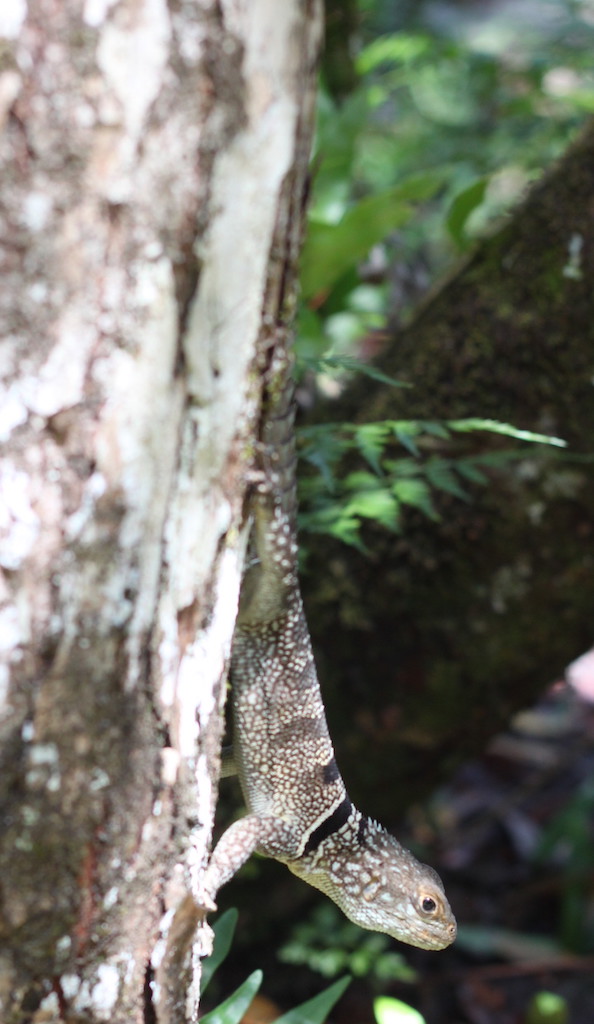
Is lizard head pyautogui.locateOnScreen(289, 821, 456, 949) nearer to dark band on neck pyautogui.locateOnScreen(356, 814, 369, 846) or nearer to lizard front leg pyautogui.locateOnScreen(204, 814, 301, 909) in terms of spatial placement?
dark band on neck pyautogui.locateOnScreen(356, 814, 369, 846)

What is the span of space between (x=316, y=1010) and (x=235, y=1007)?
24 cm

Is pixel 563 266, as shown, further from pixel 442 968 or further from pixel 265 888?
pixel 442 968

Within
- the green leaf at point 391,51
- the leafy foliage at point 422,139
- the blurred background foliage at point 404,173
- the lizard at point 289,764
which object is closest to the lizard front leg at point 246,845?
the lizard at point 289,764

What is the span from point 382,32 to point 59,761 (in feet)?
18.7

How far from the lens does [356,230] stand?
3.34 meters

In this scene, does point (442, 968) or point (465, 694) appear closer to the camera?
point (465, 694)

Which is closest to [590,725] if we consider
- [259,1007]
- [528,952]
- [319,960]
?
[528,952]

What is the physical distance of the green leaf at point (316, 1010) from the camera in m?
2.15

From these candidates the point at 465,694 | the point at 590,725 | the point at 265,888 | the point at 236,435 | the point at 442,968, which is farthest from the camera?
the point at 590,725

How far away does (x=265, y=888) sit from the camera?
3.58 meters

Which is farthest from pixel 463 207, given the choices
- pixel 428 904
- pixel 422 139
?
pixel 428 904

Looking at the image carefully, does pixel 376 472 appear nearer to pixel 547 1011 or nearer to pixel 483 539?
pixel 483 539

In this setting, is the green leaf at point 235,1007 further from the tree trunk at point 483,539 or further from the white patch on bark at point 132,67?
the white patch on bark at point 132,67

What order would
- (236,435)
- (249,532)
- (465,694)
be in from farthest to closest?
1. (465,694)
2. (249,532)
3. (236,435)
